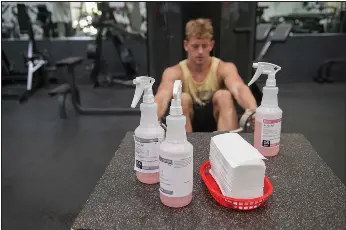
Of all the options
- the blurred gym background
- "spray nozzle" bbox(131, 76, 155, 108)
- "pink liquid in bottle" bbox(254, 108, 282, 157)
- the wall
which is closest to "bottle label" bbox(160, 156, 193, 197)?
"spray nozzle" bbox(131, 76, 155, 108)

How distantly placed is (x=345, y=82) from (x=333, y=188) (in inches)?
156

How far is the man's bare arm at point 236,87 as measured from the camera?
3.92 feet

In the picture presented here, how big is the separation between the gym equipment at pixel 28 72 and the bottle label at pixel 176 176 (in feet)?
10.3

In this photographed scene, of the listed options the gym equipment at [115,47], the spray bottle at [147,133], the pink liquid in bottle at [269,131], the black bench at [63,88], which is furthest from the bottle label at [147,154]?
the gym equipment at [115,47]

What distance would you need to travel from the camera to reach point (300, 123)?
101 inches

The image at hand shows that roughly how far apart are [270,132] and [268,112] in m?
0.04

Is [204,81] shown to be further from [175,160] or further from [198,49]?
[175,160]

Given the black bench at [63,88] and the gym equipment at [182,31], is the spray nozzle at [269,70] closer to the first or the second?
the gym equipment at [182,31]

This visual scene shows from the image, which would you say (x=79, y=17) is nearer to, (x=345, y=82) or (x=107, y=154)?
(x=107, y=154)

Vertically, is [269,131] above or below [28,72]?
above

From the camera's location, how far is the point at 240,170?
17.7 inches

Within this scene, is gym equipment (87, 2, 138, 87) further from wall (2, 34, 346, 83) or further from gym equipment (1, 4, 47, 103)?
gym equipment (1, 4, 47, 103)

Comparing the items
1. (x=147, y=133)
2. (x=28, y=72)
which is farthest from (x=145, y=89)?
(x=28, y=72)

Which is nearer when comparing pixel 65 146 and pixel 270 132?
pixel 270 132
